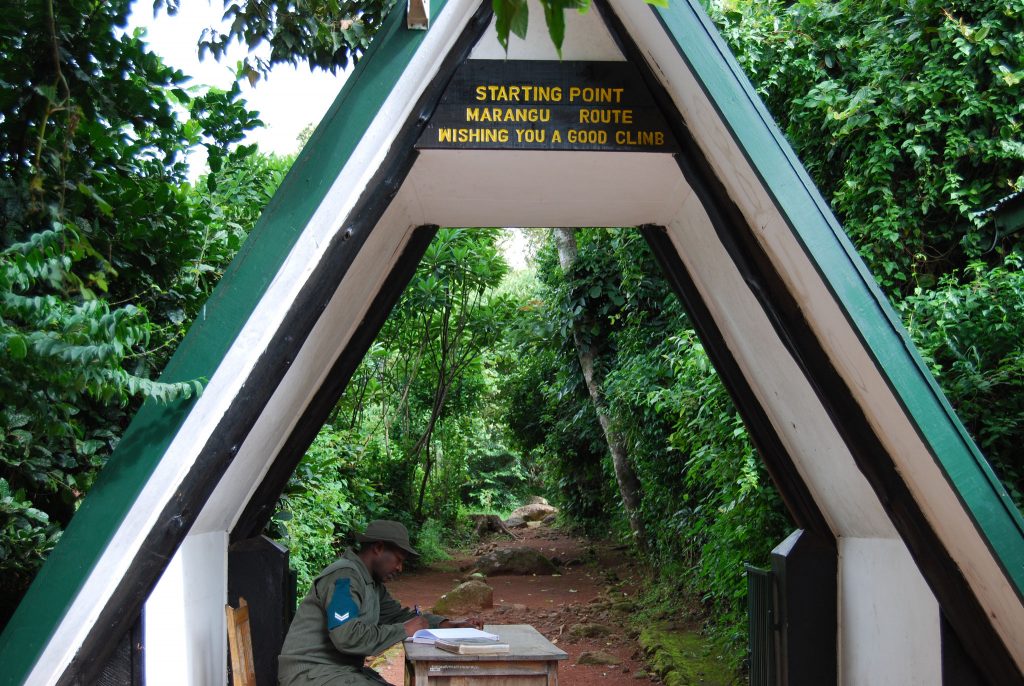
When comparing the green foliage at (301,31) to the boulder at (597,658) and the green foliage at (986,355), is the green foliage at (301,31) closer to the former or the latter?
the green foliage at (986,355)

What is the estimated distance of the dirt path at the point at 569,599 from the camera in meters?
10.2

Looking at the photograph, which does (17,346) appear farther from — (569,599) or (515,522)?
(515,522)

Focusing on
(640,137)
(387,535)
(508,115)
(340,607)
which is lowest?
(340,607)

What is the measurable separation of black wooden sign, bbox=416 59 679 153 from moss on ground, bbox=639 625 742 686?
221 inches

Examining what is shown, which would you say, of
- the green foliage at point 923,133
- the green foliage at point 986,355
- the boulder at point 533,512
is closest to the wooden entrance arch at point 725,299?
the green foliage at point 986,355

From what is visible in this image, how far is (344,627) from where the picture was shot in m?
4.44

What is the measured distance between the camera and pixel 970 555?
334 cm

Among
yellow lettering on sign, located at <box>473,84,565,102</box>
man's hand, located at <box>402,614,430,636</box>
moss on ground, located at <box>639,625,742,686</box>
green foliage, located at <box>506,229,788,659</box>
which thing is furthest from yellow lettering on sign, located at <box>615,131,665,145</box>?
moss on ground, located at <box>639,625,742,686</box>

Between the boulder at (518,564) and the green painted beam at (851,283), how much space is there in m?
14.0

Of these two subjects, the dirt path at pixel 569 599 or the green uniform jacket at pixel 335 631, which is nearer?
the green uniform jacket at pixel 335 631

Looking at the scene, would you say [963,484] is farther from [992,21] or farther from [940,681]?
[992,21]

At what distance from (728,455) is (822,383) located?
14.0 feet

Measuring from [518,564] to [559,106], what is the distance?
13806 mm

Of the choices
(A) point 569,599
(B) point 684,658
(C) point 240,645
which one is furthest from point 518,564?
→ (C) point 240,645
